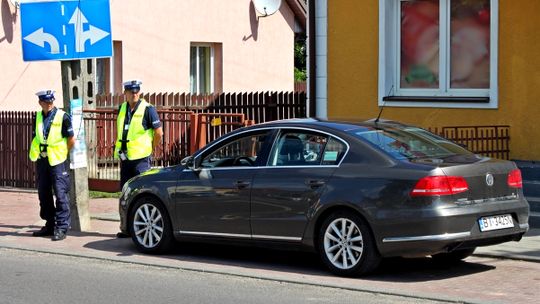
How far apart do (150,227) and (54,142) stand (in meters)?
2.02

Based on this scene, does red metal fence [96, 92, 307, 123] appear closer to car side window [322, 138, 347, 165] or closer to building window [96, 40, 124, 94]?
building window [96, 40, 124, 94]

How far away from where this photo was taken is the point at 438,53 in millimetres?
15133

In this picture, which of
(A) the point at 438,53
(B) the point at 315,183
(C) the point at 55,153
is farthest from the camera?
(A) the point at 438,53

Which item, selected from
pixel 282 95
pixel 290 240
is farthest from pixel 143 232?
pixel 282 95

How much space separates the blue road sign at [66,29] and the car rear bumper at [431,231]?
17.3 feet

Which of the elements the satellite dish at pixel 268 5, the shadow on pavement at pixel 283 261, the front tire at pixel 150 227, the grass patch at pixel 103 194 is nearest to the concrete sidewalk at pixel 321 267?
the shadow on pavement at pixel 283 261

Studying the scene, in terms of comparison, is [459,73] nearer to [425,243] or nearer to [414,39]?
[414,39]

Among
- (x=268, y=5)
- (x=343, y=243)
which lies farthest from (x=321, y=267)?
(x=268, y=5)

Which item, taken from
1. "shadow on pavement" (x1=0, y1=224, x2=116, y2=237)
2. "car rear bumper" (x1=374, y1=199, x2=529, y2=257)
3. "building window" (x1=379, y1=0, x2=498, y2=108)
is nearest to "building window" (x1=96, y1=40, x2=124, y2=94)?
"building window" (x1=379, y1=0, x2=498, y2=108)

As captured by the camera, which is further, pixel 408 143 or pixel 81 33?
pixel 81 33

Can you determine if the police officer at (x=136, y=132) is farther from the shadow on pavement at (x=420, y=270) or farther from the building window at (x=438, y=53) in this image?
the building window at (x=438, y=53)

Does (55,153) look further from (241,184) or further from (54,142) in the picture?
(241,184)

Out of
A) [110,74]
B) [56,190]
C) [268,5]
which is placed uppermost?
[268,5]

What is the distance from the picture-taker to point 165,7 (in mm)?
24250
